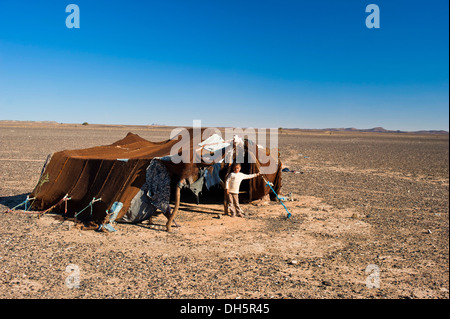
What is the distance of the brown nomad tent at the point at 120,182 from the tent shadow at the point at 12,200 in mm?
1322

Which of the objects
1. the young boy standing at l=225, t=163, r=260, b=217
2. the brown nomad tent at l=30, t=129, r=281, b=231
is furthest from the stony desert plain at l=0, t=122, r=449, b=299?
the brown nomad tent at l=30, t=129, r=281, b=231

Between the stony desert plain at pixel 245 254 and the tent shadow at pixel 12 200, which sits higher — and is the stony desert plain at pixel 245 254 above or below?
below

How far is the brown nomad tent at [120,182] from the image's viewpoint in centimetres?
952

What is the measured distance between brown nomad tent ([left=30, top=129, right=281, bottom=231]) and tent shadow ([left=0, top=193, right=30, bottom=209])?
1.32m

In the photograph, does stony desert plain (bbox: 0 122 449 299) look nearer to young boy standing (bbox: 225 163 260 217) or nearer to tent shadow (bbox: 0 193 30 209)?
tent shadow (bbox: 0 193 30 209)

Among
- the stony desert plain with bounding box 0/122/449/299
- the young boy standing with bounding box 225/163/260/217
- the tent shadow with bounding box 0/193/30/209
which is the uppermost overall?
the young boy standing with bounding box 225/163/260/217

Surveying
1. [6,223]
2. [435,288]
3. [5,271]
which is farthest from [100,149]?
[435,288]

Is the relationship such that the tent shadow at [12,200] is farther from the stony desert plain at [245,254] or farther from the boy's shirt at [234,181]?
the boy's shirt at [234,181]

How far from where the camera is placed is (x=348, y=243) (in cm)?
862

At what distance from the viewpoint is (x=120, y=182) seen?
9.78m

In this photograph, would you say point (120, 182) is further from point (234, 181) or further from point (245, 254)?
point (245, 254)

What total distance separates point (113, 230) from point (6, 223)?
3240mm

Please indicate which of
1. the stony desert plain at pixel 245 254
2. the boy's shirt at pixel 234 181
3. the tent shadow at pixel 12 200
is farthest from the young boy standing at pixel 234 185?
the tent shadow at pixel 12 200

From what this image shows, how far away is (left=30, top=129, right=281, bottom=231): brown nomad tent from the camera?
9516 mm
